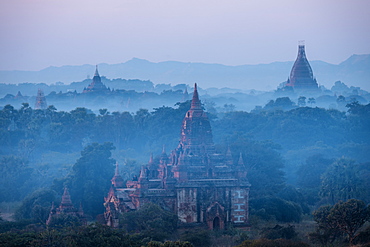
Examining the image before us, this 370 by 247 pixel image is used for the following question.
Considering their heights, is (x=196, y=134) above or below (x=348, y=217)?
above

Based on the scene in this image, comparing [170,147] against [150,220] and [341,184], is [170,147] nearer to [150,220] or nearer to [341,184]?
[341,184]

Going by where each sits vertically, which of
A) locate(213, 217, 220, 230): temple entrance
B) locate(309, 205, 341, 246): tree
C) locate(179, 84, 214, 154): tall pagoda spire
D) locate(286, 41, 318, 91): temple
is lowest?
locate(213, 217, 220, 230): temple entrance

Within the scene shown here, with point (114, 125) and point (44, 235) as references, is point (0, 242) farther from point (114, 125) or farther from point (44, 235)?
point (114, 125)

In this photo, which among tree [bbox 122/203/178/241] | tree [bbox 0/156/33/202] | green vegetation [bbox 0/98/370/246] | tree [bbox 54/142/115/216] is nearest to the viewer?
green vegetation [bbox 0/98/370/246]

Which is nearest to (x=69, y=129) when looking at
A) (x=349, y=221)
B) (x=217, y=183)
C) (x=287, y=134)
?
(x=287, y=134)

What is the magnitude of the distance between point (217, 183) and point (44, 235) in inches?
694

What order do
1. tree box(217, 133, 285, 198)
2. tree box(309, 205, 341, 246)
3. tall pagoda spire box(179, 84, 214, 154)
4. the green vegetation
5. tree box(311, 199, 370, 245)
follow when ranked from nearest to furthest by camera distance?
tree box(309, 205, 341, 246)
tree box(311, 199, 370, 245)
the green vegetation
tall pagoda spire box(179, 84, 214, 154)
tree box(217, 133, 285, 198)

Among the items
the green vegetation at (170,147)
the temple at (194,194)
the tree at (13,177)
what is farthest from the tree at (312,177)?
the tree at (13,177)

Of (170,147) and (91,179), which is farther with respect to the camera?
(170,147)

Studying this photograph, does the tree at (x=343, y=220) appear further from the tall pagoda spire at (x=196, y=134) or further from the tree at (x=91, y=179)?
the tree at (x=91, y=179)

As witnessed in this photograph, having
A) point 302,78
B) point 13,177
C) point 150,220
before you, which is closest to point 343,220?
point 150,220

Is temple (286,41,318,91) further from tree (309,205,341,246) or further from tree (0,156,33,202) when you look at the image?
tree (309,205,341,246)

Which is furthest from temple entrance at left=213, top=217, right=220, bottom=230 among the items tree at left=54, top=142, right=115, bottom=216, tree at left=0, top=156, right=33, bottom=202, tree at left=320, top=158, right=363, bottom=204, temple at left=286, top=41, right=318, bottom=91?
temple at left=286, top=41, right=318, bottom=91

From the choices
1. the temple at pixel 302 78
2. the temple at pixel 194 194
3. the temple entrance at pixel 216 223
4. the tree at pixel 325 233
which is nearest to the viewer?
the tree at pixel 325 233
